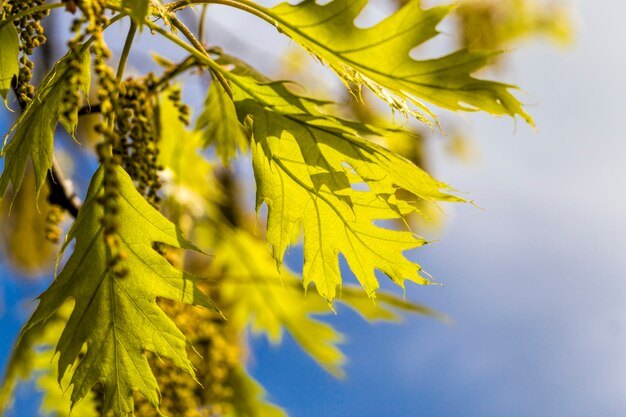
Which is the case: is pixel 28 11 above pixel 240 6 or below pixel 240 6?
A: below

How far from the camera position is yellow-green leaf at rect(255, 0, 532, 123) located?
1.14m

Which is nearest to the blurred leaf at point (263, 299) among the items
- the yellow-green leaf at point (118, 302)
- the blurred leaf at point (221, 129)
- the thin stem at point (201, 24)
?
the blurred leaf at point (221, 129)

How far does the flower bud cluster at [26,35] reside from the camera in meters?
1.21

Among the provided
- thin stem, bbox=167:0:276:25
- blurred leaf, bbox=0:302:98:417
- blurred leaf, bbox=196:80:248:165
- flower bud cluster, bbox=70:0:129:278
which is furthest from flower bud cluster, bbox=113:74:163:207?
blurred leaf, bbox=0:302:98:417

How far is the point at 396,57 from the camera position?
1.17 m

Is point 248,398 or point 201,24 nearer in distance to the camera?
point 201,24

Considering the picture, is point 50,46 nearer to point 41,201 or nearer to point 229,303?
point 41,201

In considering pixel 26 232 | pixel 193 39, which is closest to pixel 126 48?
pixel 193 39

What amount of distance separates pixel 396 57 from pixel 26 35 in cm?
62

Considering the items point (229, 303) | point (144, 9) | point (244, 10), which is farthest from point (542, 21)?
point (144, 9)

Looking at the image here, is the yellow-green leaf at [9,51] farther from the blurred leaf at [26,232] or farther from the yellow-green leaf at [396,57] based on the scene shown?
the blurred leaf at [26,232]

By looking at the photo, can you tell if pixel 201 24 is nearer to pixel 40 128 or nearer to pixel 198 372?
pixel 40 128

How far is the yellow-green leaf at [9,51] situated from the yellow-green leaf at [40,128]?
0.17ft

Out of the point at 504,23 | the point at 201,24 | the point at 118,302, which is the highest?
A: the point at 504,23
